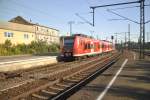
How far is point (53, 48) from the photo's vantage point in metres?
79.0

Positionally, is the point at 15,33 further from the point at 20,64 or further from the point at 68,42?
the point at 20,64

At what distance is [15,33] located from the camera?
6800 centimetres

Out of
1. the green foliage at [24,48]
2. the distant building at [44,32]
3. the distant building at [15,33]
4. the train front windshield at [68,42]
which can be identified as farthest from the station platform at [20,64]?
the distant building at [44,32]

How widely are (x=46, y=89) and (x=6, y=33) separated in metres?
54.4

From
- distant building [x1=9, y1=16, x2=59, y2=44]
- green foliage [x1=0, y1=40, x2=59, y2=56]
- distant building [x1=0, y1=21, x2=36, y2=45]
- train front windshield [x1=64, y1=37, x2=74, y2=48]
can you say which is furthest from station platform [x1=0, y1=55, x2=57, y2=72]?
distant building [x1=9, y1=16, x2=59, y2=44]

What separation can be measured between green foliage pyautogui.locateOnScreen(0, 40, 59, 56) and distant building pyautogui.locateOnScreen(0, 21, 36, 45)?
3.38 metres

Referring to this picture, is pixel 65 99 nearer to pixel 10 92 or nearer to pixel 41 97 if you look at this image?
pixel 41 97

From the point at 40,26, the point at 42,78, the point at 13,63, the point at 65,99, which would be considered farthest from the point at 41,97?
the point at 40,26

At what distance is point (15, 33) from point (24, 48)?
20.6 feet

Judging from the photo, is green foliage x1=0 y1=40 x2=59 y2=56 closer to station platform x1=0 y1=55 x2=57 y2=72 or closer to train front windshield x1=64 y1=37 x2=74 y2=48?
train front windshield x1=64 y1=37 x2=74 y2=48

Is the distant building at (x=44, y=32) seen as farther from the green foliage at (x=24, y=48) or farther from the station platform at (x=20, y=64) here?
the station platform at (x=20, y=64)

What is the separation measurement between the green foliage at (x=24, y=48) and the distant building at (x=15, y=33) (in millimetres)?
3375

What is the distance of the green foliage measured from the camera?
56.4m

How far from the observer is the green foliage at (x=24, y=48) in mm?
56406
